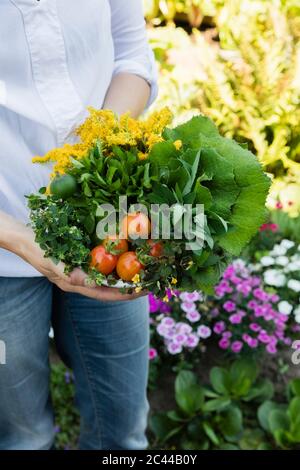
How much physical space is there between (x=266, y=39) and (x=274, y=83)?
27 cm

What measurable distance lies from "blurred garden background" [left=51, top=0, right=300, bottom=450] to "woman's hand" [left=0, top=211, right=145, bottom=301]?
2.20 ft

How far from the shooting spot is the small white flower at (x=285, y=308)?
6.52 feet

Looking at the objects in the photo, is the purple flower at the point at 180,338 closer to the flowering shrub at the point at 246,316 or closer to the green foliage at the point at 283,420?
the flowering shrub at the point at 246,316

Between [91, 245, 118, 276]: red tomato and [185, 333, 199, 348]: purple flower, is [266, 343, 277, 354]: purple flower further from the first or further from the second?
[91, 245, 118, 276]: red tomato

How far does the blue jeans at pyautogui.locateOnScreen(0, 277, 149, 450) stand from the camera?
1.16 metres

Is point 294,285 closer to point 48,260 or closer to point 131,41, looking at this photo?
point 131,41

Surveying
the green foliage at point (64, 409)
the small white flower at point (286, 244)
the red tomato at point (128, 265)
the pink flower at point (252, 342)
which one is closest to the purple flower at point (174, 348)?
the pink flower at point (252, 342)

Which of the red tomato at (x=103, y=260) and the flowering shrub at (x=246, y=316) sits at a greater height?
the red tomato at (x=103, y=260)

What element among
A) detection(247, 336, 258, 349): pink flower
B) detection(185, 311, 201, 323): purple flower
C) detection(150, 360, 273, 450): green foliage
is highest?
detection(185, 311, 201, 323): purple flower

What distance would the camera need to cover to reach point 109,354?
4.31ft

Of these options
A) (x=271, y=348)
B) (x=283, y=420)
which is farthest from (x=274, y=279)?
(x=283, y=420)

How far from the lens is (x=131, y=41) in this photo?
50.3 inches

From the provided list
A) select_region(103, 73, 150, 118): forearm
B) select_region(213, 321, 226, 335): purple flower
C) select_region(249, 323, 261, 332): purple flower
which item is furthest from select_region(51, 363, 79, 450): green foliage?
select_region(103, 73, 150, 118): forearm

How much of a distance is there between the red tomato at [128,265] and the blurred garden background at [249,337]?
2.35 feet
